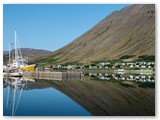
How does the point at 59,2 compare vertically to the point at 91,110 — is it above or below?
above

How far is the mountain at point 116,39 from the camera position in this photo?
8494 centimetres

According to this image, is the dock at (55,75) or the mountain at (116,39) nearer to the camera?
the dock at (55,75)

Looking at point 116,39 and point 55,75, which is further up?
point 116,39

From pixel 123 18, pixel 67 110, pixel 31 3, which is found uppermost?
pixel 123 18

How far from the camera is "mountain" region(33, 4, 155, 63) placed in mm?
84938

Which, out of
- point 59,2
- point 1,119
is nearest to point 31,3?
point 59,2

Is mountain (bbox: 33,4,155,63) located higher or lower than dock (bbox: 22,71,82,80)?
higher

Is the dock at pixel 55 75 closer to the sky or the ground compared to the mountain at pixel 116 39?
closer to the ground

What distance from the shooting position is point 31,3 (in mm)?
13984

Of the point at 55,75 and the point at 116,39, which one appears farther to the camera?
the point at 116,39

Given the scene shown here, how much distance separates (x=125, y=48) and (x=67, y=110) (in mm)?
73253

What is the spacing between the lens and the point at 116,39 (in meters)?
97.4

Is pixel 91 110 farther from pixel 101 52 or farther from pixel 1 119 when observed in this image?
pixel 101 52

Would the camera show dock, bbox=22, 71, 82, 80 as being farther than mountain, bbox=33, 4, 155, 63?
No
